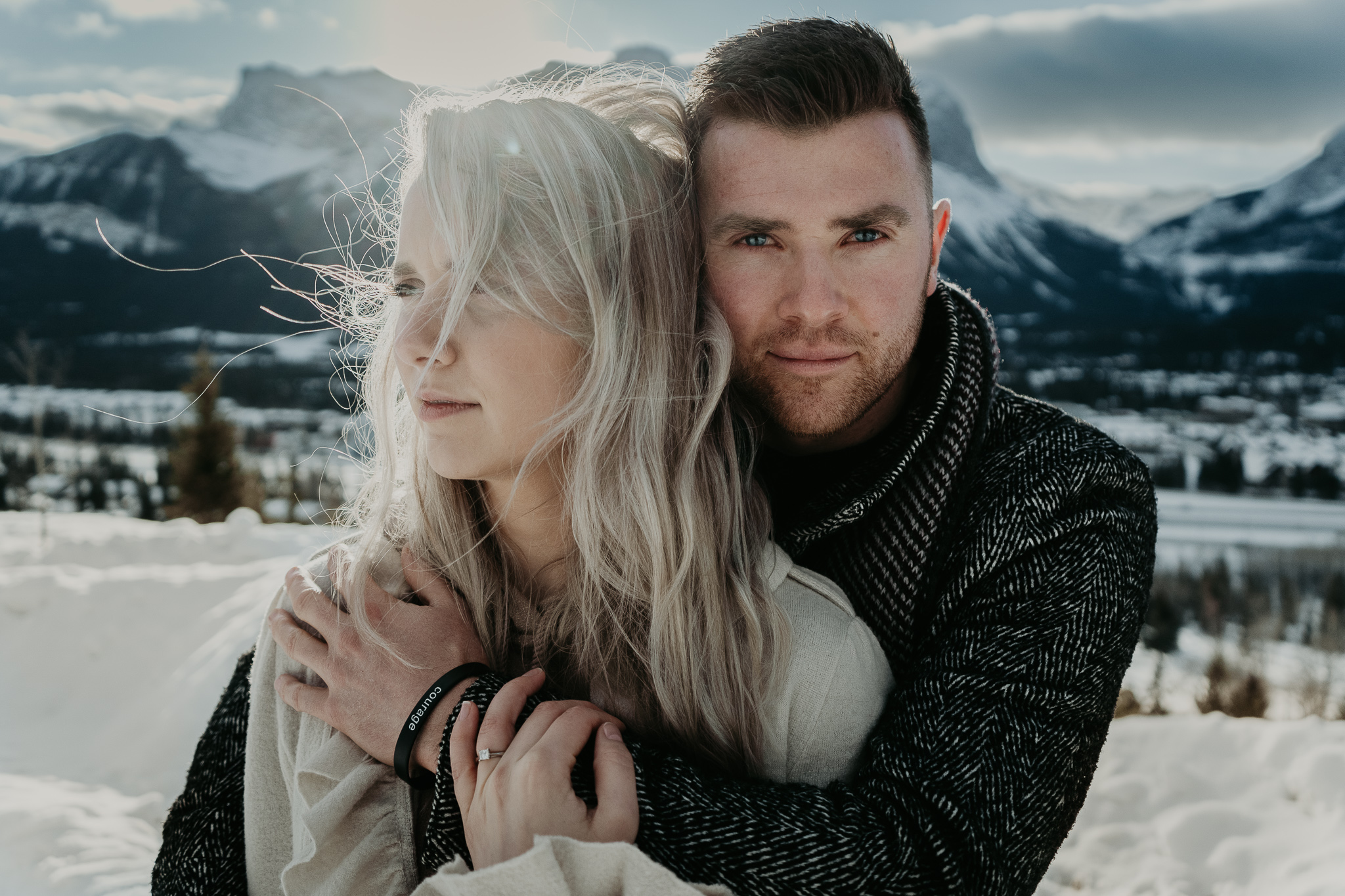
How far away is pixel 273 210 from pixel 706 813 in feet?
462

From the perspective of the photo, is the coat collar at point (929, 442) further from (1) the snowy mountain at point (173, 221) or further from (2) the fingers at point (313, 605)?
(1) the snowy mountain at point (173, 221)

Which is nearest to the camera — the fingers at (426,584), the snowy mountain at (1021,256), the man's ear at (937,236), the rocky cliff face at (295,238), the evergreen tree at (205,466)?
the fingers at (426,584)

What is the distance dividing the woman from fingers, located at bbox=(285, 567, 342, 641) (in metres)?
0.03

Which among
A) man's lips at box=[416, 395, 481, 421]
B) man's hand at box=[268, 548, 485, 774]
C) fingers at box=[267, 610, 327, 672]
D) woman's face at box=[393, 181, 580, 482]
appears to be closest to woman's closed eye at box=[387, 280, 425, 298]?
woman's face at box=[393, 181, 580, 482]

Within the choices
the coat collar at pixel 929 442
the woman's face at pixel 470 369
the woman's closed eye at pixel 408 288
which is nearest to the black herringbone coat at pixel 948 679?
the coat collar at pixel 929 442

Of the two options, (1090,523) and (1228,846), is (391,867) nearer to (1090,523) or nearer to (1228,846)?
(1090,523)

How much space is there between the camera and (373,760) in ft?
5.44

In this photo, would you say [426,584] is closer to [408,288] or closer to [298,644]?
[298,644]

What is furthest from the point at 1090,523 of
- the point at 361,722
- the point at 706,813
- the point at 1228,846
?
the point at 1228,846

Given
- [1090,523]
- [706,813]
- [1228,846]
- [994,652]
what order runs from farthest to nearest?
[1228,846]
[1090,523]
[994,652]
[706,813]

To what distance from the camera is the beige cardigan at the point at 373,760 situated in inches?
61.6

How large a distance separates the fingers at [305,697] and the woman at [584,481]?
41mm

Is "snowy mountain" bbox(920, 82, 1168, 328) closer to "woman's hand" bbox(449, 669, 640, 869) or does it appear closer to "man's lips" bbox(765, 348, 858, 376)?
"man's lips" bbox(765, 348, 858, 376)

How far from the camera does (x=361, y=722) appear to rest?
1.64 metres
